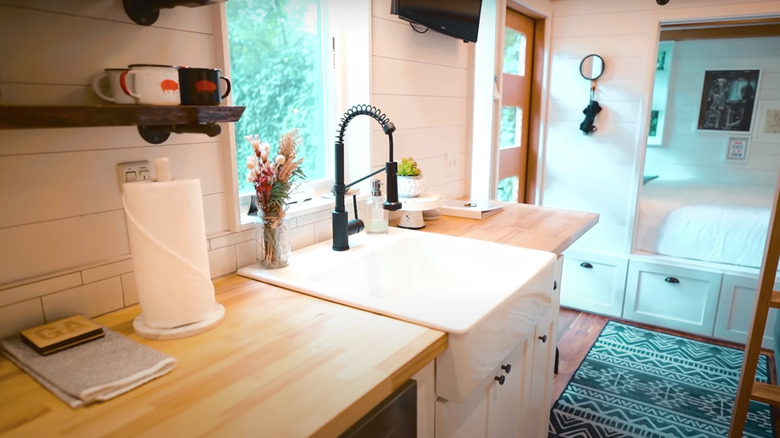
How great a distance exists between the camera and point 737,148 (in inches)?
163

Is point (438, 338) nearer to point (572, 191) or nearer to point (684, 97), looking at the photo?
point (572, 191)

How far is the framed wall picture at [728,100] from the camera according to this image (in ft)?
13.3

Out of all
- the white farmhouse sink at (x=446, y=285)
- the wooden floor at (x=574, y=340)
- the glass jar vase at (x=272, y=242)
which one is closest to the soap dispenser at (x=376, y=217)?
the white farmhouse sink at (x=446, y=285)

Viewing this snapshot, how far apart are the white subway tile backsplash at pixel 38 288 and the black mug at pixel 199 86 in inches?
17.2

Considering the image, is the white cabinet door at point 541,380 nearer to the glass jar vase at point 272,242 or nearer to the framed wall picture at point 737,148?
the glass jar vase at point 272,242

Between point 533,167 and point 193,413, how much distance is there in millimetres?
3263

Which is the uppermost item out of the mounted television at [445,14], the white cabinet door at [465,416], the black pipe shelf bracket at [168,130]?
the mounted television at [445,14]

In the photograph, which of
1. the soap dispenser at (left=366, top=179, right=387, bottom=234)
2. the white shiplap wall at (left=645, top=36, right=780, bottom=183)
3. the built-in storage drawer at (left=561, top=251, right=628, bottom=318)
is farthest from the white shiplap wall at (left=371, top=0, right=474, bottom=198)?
the white shiplap wall at (left=645, top=36, right=780, bottom=183)

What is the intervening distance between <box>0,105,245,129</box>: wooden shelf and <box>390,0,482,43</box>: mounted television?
0.92 m

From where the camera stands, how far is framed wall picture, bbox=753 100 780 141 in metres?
3.95

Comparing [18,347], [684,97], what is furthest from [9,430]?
[684,97]

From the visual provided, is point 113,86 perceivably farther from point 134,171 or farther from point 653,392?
point 653,392

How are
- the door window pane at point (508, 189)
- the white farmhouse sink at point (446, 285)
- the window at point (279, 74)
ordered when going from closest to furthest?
the white farmhouse sink at point (446, 285) → the window at point (279, 74) → the door window pane at point (508, 189)

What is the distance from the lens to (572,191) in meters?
3.54
